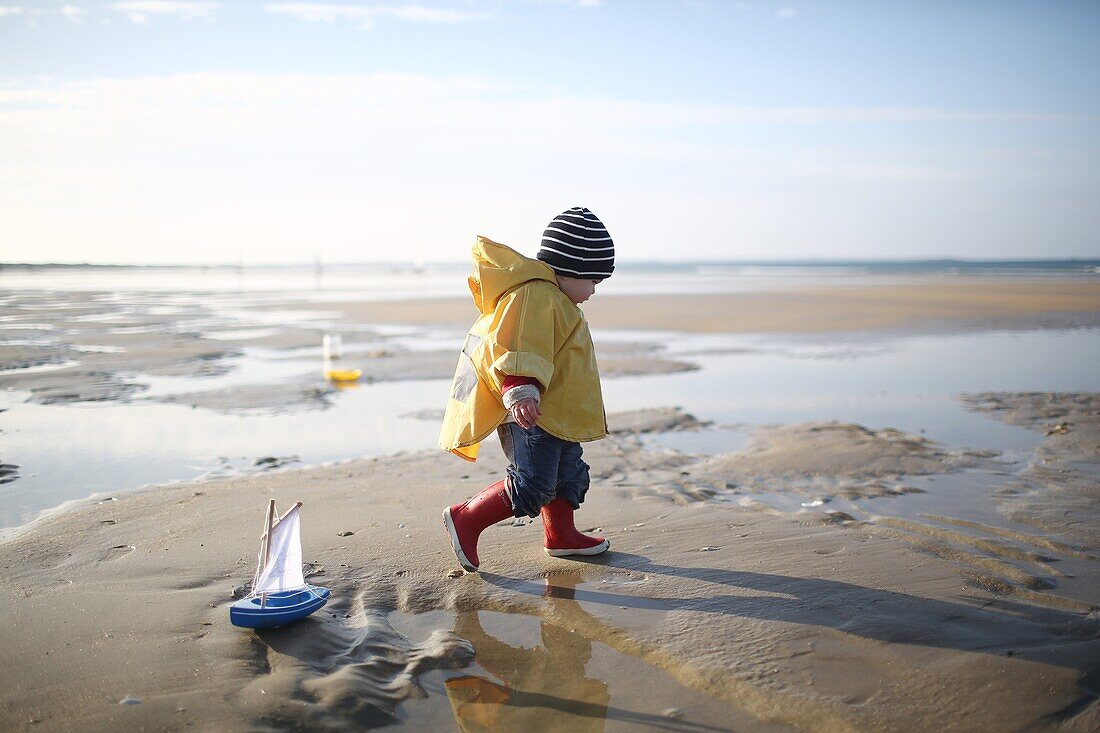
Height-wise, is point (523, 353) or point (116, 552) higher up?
point (523, 353)

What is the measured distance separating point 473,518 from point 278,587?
3.03ft

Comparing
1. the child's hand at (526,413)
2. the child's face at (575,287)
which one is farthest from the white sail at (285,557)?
the child's face at (575,287)

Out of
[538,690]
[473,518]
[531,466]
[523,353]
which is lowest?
[538,690]

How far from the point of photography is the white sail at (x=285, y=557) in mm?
2758

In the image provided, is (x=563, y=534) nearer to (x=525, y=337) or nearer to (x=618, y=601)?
(x=618, y=601)

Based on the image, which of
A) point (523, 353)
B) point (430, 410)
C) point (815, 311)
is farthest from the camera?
point (815, 311)

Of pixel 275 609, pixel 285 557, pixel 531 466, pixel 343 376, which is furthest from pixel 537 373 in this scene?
pixel 343 376

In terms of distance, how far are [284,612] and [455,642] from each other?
58 centimetres

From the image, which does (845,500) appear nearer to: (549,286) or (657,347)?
(549,286)

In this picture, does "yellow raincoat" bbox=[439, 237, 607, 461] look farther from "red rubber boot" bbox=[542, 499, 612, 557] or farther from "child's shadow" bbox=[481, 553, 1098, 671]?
"child's shadow" bbox=[481, 553, 1098, 671]

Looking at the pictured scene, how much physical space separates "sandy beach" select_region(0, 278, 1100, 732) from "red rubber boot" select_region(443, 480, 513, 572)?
0.10m

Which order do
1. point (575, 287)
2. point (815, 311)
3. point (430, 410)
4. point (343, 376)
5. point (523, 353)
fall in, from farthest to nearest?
point (815, 311) < point (343, 376) < point (430, 410) < point (575, 287) < point (523, 353)

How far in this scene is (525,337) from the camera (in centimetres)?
329

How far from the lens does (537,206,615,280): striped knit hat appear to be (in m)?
3.47
